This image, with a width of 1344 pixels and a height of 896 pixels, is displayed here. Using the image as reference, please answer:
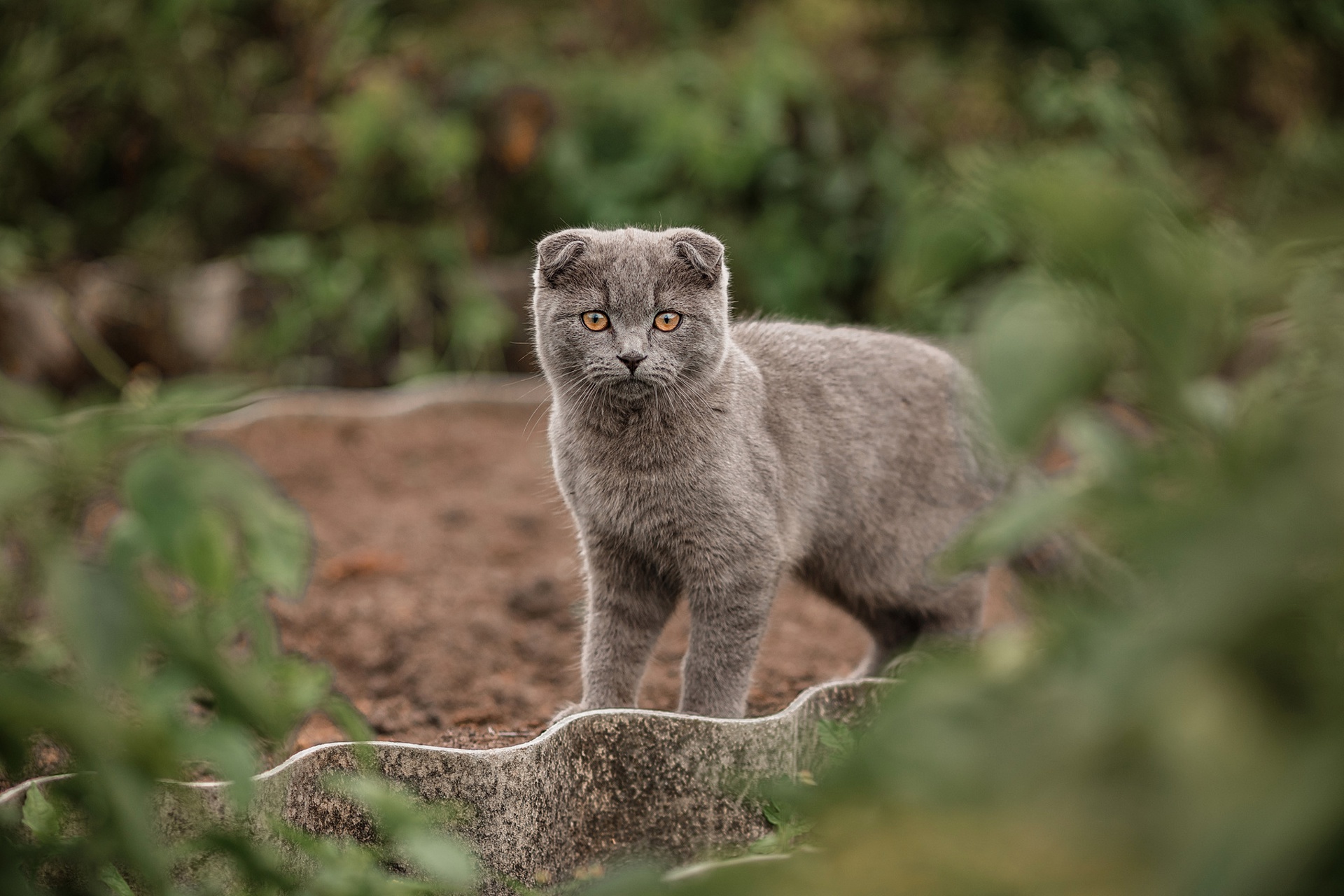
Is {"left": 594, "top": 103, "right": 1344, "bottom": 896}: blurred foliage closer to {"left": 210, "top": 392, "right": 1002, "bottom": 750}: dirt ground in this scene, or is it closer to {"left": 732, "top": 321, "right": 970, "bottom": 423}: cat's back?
{"left": 210, "top": 392, "right": 1002, "bottom": 750}: dirt ground

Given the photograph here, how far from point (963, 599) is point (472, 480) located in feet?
7.76

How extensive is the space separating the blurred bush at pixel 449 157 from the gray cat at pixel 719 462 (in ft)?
6.97

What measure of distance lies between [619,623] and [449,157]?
3.43 m

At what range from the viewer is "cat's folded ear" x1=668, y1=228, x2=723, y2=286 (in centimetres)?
257

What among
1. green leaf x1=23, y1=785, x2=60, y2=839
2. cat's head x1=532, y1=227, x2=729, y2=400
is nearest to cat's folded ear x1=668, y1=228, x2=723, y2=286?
cat's head x1=532, y1=227, x2=729, y2=400

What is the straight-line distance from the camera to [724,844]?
2051 millimetres

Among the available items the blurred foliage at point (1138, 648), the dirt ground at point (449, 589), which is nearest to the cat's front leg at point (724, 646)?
the dirt ground at point (449, 589)

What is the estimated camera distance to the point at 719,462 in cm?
252

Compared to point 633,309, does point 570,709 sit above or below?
below

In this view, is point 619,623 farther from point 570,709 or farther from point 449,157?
point 449,157

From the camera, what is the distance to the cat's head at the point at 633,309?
8.16ft

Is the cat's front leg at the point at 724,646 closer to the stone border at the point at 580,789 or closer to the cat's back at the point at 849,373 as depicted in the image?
the stone border at the point at 580,789

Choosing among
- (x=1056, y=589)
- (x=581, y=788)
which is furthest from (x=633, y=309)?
(x=1056, y=589)

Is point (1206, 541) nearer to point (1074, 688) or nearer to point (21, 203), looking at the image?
point (1074, 688)
